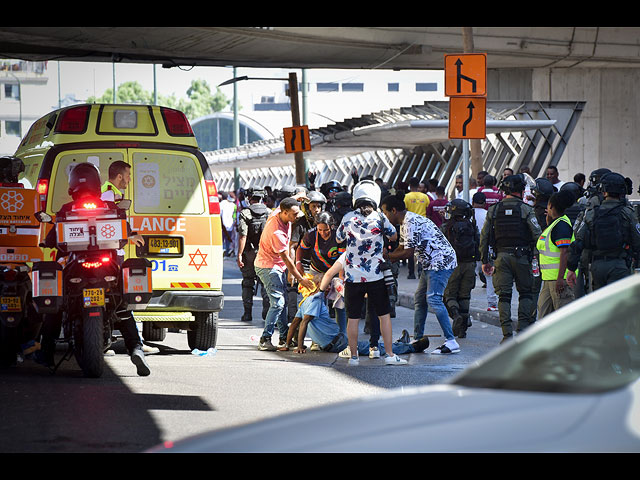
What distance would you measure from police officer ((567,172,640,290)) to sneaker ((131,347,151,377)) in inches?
165

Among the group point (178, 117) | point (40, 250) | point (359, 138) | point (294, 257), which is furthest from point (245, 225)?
point (359, 138)

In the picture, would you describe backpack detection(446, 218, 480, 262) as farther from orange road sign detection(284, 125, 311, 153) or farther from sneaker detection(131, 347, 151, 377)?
orange road sign detection(284, 125, 311, 153)

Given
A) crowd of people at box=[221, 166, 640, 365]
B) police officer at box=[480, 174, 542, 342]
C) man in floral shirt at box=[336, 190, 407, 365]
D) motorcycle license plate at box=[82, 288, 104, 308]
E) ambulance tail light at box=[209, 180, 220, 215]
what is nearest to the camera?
motorcycle license plate at box=[82, 288, 104, 308]

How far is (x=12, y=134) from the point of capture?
121 metres

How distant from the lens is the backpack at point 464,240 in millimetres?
13617

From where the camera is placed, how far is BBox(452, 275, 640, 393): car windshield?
10.5ft

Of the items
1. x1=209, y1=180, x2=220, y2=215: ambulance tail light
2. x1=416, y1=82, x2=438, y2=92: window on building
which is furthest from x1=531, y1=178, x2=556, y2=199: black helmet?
x1=416, y1=82, x2=438, y2=92: window on building

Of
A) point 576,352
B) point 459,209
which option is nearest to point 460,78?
point 459,209

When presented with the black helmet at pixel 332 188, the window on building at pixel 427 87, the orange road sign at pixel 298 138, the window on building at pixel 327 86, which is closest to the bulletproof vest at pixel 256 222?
the black helmet at pixel 332 188

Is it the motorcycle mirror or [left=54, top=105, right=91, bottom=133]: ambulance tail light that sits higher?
[left=54, top=105, right=91, bottom=133]: ambulance tail light

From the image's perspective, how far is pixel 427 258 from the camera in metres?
12.3

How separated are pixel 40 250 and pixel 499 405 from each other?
833 cm

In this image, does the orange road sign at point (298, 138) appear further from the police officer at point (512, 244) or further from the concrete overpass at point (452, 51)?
the police officer at point (512, 244)

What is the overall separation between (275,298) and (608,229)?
4005mm
